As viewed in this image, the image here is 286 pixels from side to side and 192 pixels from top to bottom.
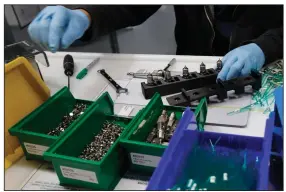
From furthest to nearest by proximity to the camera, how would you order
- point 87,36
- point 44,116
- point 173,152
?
point 87,36 → point 44,116 → point 173,152

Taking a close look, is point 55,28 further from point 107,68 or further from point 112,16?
point 112,16

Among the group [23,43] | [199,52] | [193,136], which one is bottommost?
[199,52]

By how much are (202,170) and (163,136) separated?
0.41 feet

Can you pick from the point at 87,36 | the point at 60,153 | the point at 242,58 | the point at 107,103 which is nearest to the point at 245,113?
the point at 242,58

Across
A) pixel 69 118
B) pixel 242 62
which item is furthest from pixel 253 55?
Result: pixel 69 118

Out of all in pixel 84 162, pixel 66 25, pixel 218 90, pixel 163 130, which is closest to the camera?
pixel 84 162

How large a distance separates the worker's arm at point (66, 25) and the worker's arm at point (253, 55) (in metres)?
0.42

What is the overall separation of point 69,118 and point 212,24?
67cm

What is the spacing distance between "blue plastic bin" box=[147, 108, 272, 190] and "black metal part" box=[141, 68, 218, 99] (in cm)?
27

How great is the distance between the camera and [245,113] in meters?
0.75

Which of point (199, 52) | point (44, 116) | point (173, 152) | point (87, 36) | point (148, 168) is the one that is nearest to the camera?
point (173, 152)

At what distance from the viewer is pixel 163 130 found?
65cm

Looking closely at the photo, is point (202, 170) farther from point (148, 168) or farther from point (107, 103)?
point (107, 103)

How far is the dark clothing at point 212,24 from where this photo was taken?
0.99 m
